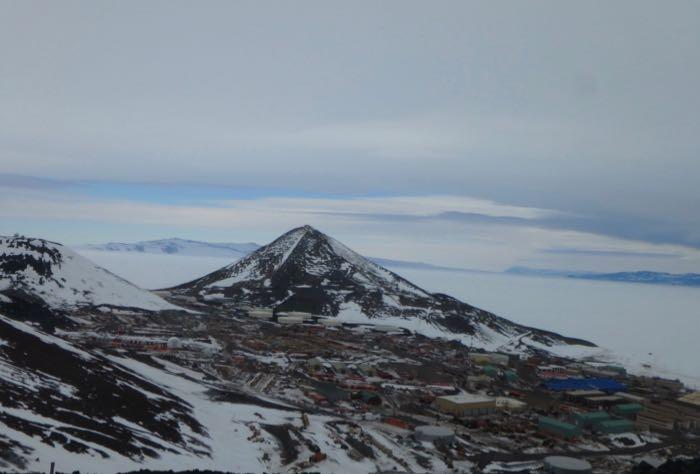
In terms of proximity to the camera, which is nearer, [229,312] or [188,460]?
[188,460]

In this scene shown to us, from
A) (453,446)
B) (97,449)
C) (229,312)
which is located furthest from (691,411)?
(229,312)

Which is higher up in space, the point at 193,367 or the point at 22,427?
the point at 22,427

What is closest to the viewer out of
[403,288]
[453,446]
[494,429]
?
[453,446]

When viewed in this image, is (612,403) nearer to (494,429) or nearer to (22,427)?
(494,429)

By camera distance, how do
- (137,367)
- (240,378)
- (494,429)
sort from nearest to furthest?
(494,429) < (137,367) < (240,378)

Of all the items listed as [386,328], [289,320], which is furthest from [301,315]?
[386,328]

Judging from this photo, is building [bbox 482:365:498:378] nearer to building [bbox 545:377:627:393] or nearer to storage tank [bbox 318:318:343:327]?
building [bbox 545:377:627:393]

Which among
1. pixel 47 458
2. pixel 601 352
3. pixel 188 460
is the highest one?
pixel 47 458
